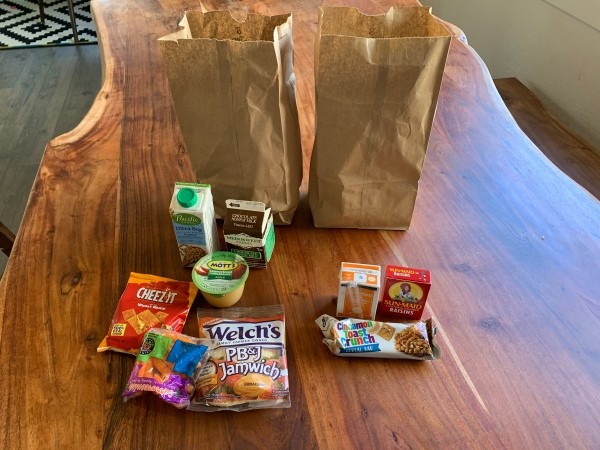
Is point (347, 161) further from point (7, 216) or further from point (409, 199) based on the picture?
point (7, 216)

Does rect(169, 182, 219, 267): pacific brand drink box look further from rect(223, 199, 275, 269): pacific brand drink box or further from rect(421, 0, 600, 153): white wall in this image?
rect(421, 0, 600, 153): white wall

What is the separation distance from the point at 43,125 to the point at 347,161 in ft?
7.83

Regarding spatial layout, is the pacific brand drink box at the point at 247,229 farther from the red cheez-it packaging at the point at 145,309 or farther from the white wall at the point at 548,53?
the white wall at the point at 548,53

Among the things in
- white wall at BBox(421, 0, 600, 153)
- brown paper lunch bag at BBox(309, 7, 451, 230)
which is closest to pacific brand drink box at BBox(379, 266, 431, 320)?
brown paper lunch bag at BBox(309, 7, 451, 230)

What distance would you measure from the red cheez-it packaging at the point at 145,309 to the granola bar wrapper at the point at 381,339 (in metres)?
0.21

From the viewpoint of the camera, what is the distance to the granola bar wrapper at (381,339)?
0.65m

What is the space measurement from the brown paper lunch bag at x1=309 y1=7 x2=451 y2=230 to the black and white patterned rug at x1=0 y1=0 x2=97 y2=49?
3.14 m

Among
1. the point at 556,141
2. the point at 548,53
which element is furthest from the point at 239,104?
the point at 548,53

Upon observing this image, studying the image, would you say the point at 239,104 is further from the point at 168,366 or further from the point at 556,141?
the point at 556,141

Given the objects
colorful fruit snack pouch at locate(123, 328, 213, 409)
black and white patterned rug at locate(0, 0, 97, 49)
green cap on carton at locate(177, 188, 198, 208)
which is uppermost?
green cap on carton at locate(177, 188, 198, 208)

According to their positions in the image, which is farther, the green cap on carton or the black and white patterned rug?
the black and white patterned rug

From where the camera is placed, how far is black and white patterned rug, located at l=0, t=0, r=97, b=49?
10.9 ft

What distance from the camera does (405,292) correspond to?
0.67 metres

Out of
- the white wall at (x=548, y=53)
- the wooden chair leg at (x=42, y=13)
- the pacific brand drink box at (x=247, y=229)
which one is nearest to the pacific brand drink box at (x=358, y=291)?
the pacific brand drink box at (x=247, y=229)
